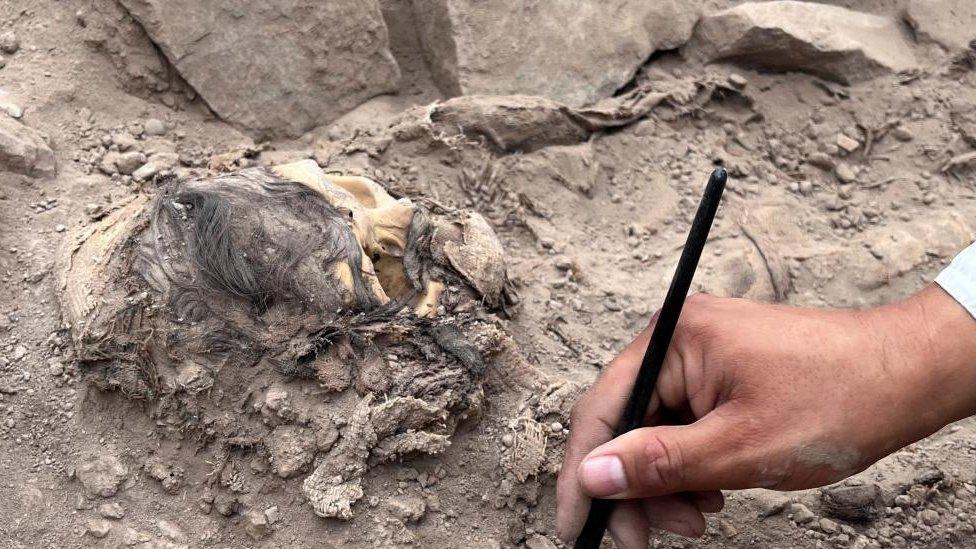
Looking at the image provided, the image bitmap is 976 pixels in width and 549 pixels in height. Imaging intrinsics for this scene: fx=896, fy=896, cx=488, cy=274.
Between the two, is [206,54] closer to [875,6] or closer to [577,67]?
[577,67]

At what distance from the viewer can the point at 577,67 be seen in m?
3.14

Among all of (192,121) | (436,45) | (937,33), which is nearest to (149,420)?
(192,121)

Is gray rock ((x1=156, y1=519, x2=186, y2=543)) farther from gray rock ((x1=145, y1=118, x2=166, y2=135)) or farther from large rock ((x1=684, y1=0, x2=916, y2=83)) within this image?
large rock ((x1=684, y1=0, x2=916, y2=83))

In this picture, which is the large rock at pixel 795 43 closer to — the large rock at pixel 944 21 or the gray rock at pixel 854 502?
the large rock at pixel 944 21

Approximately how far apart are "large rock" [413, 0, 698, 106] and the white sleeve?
161cm

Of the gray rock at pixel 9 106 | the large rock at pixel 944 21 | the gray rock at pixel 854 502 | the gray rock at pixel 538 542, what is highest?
the large rock at pixel 944 21

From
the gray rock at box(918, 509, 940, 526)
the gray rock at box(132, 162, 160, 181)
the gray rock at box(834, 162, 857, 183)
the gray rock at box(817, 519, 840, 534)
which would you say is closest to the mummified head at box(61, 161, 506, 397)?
the gray rock at box(132, 162, 160, 181)

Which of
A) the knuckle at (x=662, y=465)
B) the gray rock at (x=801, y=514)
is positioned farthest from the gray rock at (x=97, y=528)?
the gray rock at (x=801, y=514)

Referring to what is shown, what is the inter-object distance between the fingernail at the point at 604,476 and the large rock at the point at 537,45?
1.65m

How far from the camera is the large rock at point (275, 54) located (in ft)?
9.04

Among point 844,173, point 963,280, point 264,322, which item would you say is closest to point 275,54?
point 264,322

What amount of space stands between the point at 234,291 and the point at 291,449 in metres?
0.38

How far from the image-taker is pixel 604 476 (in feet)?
5.57

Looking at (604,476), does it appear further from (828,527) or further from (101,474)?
(101,474)
